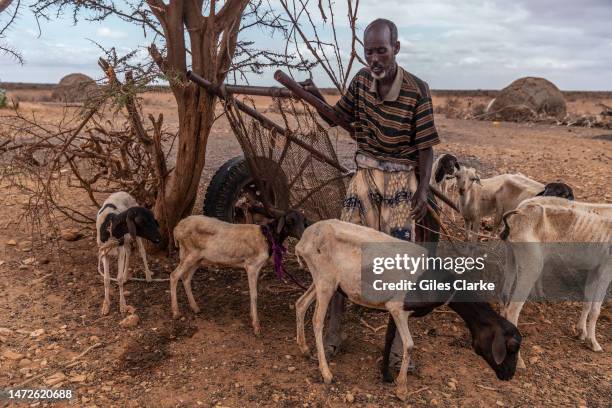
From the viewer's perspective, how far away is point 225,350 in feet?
14.4

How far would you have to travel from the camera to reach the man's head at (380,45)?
3666 millimetres

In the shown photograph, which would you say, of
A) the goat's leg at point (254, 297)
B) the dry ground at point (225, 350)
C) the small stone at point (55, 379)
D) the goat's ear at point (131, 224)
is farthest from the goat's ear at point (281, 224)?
the small stone at point (55, 379)

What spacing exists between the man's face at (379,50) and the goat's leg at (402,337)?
1.59 meters

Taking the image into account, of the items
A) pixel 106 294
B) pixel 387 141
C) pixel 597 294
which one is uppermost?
pixel 387 141

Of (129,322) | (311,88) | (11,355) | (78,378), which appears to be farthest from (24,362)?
(311,88)

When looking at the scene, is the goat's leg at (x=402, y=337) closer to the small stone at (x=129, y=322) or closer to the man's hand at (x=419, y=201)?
the man's hand at (x=419, y=201)

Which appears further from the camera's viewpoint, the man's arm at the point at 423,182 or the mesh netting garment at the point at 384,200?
the mesh netting garment at the point at 384,200

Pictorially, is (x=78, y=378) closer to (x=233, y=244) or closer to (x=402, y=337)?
(x=233, y=244)

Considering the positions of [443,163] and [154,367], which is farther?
[443,163]

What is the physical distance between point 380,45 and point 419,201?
3.68 feet

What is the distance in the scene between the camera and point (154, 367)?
163 inches

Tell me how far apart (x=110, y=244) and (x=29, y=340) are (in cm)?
107

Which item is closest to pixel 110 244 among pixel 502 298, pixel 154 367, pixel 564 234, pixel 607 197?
pixel 154 367

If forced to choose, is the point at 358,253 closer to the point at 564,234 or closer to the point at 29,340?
the point at 564,234
